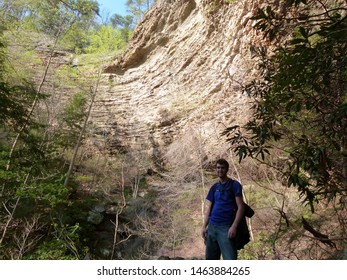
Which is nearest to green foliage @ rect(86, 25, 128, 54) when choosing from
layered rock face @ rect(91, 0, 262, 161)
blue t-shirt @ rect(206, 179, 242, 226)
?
layered rock face @ rect(91, 0, 262, 161)

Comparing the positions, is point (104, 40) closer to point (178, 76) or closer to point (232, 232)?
point (178, 76)

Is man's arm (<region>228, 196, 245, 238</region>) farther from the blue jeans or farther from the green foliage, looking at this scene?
the green foliage

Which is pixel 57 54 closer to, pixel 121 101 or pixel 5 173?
pixel 121 101

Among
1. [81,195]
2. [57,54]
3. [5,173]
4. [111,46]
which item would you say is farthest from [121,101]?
[5,173]

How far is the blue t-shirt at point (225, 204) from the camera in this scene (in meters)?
2.92

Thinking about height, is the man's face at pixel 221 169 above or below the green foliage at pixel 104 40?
below

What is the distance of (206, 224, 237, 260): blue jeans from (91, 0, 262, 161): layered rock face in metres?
7.37

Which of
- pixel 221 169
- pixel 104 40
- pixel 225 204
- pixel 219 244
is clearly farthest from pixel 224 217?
pixel 104 40

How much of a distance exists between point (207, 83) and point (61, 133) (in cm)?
910

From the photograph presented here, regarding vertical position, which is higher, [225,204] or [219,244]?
[225,204]

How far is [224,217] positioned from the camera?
293 cm

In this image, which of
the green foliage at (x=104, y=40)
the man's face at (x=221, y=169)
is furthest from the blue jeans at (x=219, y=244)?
the green foliage at (x=104, y=40)

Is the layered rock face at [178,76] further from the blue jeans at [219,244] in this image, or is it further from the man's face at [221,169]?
the blue jeans at [219,244]

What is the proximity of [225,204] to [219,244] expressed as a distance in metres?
0.42
